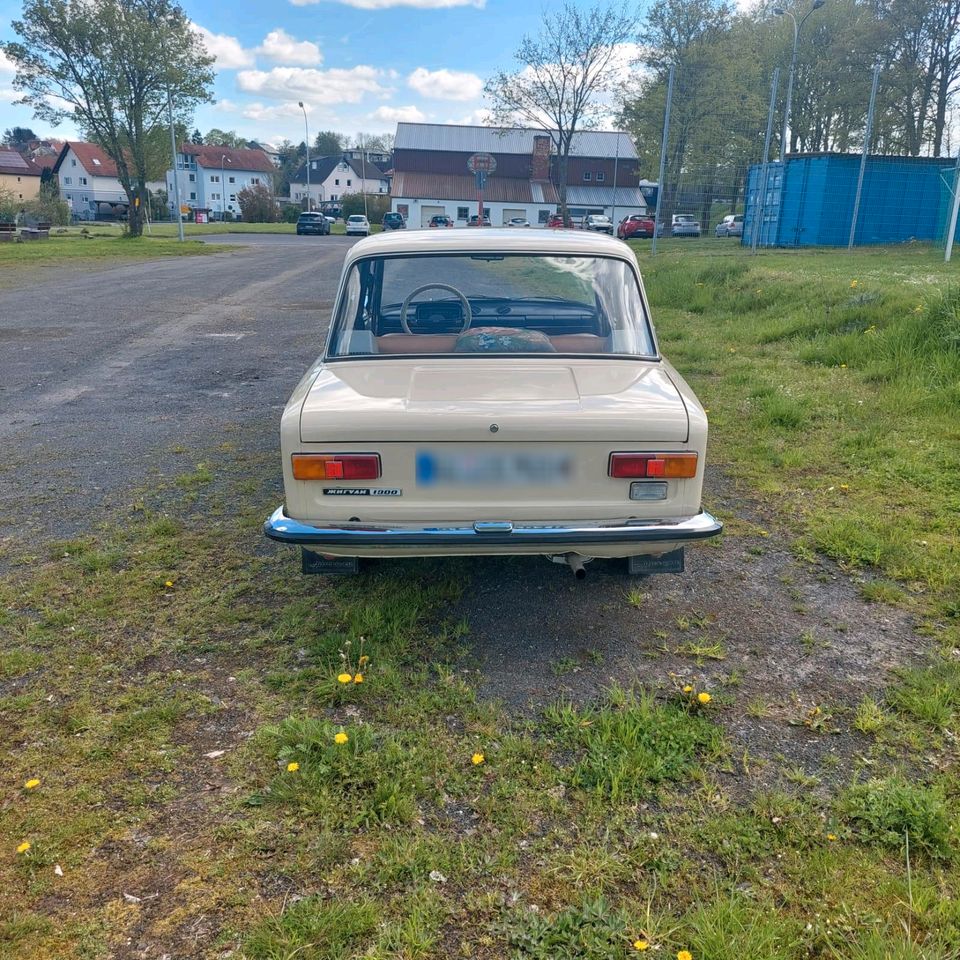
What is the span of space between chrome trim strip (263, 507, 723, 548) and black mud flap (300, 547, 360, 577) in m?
0.22

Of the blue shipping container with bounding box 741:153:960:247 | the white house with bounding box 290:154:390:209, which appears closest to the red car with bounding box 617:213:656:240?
the blue shipping container with bounding box 741:153:960:247

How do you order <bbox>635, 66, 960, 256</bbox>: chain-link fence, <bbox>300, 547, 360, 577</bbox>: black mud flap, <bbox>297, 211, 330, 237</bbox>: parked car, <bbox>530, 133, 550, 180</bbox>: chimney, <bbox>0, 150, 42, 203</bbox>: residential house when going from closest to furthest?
<bbox>300, 547, 360, 577</bbox>: black mud flap < <bbox>635, 66, 960, 256</bbox>: chain-link fence < <bbox>297, 211, 330, 237</bbox>: parked car < <bbox>530, 133, 550, 180</bbox>: chimney < <bbox>0, 150, 42, 203</bbox>: residential house

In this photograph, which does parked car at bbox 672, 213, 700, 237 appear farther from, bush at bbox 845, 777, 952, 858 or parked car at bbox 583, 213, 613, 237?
bush at bbox 845, 777, 952, 858

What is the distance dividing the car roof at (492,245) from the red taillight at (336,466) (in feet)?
4.91

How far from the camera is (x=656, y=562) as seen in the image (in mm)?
3605

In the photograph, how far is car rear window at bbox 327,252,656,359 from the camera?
4270 millimetres

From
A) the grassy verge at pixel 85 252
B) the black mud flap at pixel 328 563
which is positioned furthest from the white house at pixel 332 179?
the black mud flap at pixel 328 563

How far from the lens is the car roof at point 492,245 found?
4340mm

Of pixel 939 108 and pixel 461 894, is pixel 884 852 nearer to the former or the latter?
pixel 461 894

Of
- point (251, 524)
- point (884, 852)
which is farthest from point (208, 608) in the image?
point (884, 852)

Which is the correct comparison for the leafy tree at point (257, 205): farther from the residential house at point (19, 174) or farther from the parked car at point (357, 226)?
the parked car at point (357, 226)

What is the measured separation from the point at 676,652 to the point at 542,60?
147 feet

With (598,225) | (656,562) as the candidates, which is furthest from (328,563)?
(598,225)

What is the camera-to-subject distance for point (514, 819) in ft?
8.46
